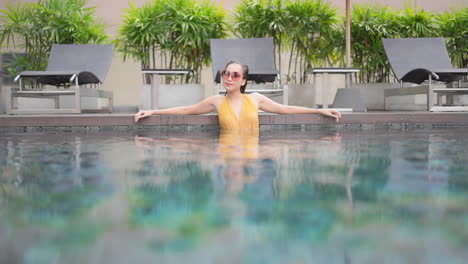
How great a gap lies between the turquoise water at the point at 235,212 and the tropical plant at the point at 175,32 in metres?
5.19

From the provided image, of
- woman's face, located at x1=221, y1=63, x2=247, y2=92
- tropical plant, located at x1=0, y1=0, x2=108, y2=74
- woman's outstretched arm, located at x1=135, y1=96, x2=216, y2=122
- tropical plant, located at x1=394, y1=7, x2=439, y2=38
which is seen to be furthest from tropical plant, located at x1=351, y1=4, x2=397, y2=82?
tropical plant, located at x1=0, y1=0, x2=108, y2=74

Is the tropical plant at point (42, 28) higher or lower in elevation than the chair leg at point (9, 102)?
higher

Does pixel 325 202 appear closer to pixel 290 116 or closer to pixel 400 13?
pixel 290 116

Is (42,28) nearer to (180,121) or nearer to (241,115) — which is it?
(180,121)

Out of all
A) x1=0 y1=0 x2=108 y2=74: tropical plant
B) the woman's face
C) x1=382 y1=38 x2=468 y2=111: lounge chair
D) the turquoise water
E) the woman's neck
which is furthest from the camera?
x1=0 y1=0 x2=108 y2=74: tropical plant

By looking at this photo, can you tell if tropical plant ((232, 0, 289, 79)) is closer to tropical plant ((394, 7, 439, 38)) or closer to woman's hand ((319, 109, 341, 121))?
tropical plant ((394, 7, 439, 38))

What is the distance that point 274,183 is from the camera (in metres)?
1.30

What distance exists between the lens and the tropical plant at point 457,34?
7.04 meters

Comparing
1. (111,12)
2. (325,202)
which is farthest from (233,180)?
(111,12)

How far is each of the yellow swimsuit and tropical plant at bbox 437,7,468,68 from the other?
4.51 meters

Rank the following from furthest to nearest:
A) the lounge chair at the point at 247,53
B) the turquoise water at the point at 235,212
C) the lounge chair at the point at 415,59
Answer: the lounge chair at the point at 247,53 < the lounge chair at the point at 415,59 < the turquoise water at the point at 235,212

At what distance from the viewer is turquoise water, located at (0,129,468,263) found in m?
0.70

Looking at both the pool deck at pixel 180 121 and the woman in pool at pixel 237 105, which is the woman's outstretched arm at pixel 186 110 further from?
the pool deck at pixel 180 121

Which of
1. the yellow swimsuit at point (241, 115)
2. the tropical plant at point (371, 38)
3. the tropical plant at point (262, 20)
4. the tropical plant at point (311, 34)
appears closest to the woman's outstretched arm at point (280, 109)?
the yellow swimsuit at point (241, 115)
